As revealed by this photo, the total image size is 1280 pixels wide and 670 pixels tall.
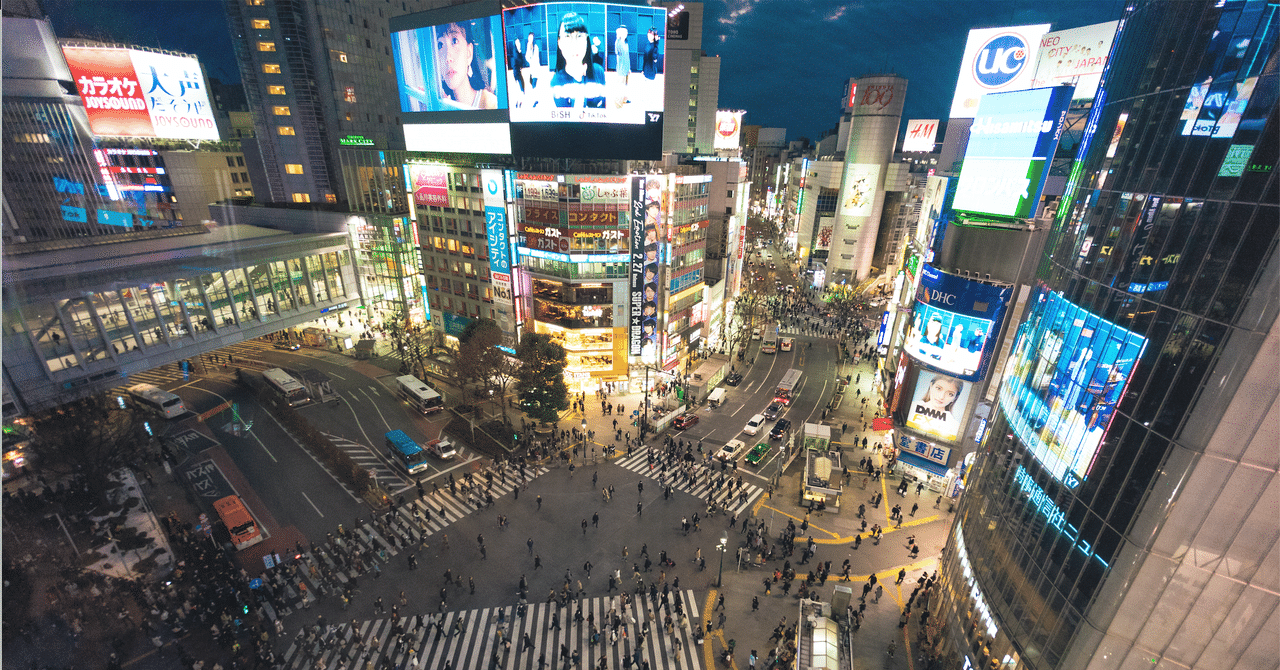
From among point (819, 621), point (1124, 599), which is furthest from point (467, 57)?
point (1124, 599)

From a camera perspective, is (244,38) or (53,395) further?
(244,38)

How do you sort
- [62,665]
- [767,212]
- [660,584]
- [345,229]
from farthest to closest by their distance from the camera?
[767,212], [345,229], [660,584], [62,665]

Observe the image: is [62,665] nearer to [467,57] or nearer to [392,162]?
[467,57]

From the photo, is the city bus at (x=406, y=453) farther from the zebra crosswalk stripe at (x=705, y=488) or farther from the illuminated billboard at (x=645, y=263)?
the illuminated billboard at (x=645, y=263)

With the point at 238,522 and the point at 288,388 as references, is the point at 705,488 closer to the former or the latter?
the point at 238,522

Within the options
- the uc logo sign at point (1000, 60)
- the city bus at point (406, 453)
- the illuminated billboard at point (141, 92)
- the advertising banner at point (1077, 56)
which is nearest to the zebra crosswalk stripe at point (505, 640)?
the city bus at point (406, 453)

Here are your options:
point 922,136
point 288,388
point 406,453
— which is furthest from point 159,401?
point 922,136

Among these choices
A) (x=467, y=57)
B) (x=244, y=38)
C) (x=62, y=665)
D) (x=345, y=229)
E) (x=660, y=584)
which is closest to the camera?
(x=62, y=665)
